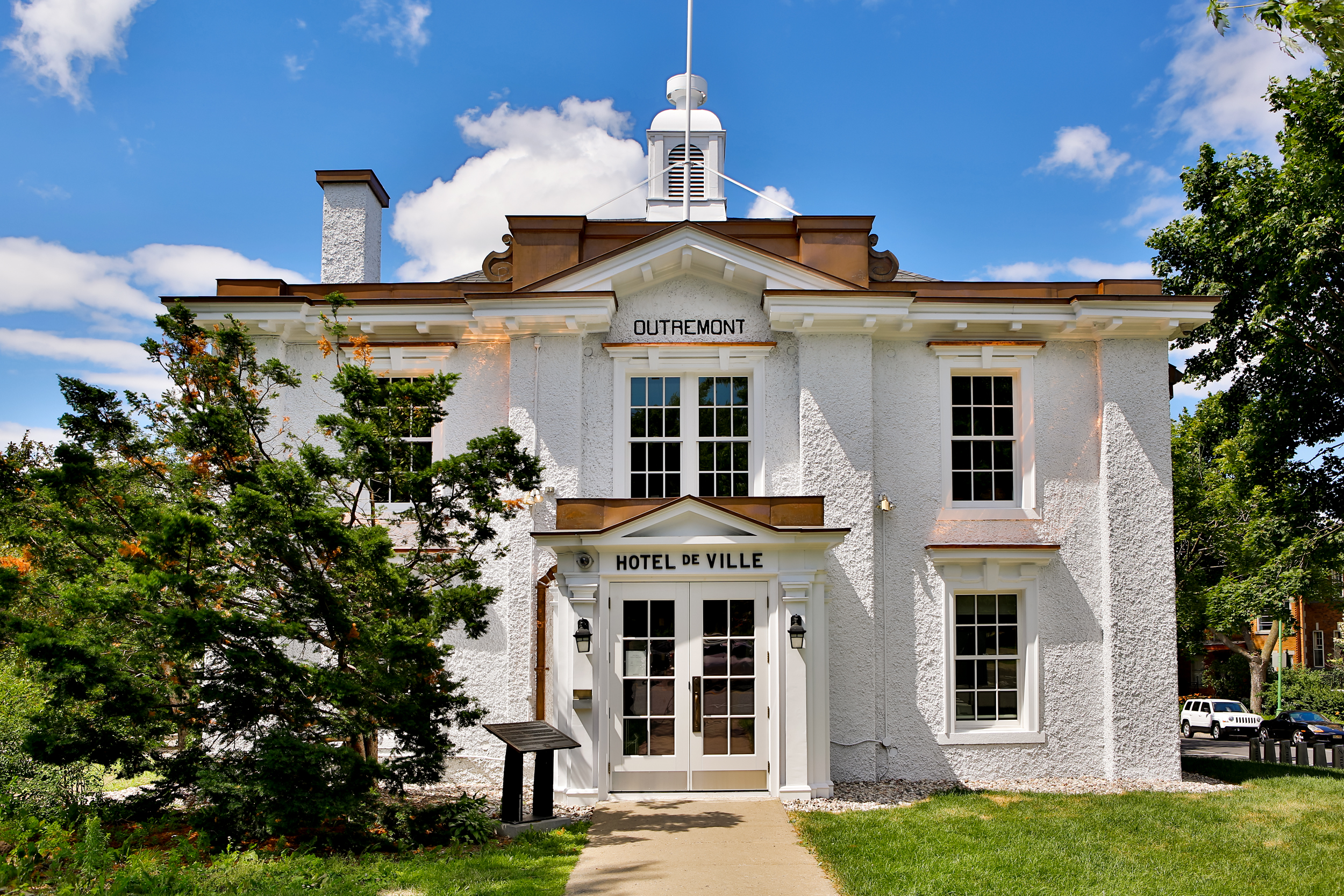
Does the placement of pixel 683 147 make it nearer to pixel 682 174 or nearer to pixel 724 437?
pixel 682 174

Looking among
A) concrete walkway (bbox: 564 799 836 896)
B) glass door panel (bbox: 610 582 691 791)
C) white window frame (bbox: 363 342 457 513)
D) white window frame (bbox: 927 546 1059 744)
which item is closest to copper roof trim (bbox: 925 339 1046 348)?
white window frame (bbox: 927 546 1059 744)

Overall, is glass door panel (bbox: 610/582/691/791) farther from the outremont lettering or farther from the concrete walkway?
the outremont lettering

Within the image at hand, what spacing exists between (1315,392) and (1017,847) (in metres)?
13.1

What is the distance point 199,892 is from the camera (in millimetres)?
7008

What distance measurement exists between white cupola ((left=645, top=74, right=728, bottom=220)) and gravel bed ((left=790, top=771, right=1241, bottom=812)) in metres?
12.4

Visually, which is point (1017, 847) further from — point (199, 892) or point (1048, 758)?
point (199, 892)

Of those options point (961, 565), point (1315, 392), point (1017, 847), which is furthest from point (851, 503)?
point (1315, 392)

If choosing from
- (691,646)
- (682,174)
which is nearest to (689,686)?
(691,646)

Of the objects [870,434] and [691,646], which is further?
[870,434]

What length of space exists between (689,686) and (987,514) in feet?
16.9

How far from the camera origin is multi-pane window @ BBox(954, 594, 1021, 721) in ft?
43.1

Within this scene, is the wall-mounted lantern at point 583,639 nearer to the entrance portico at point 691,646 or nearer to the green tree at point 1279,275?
the entrance portico at point 691,646

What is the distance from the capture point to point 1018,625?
13266 millimetres

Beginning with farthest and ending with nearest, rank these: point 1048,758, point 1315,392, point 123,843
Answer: point 1315,392 < point 1048,758 < point 123,843
